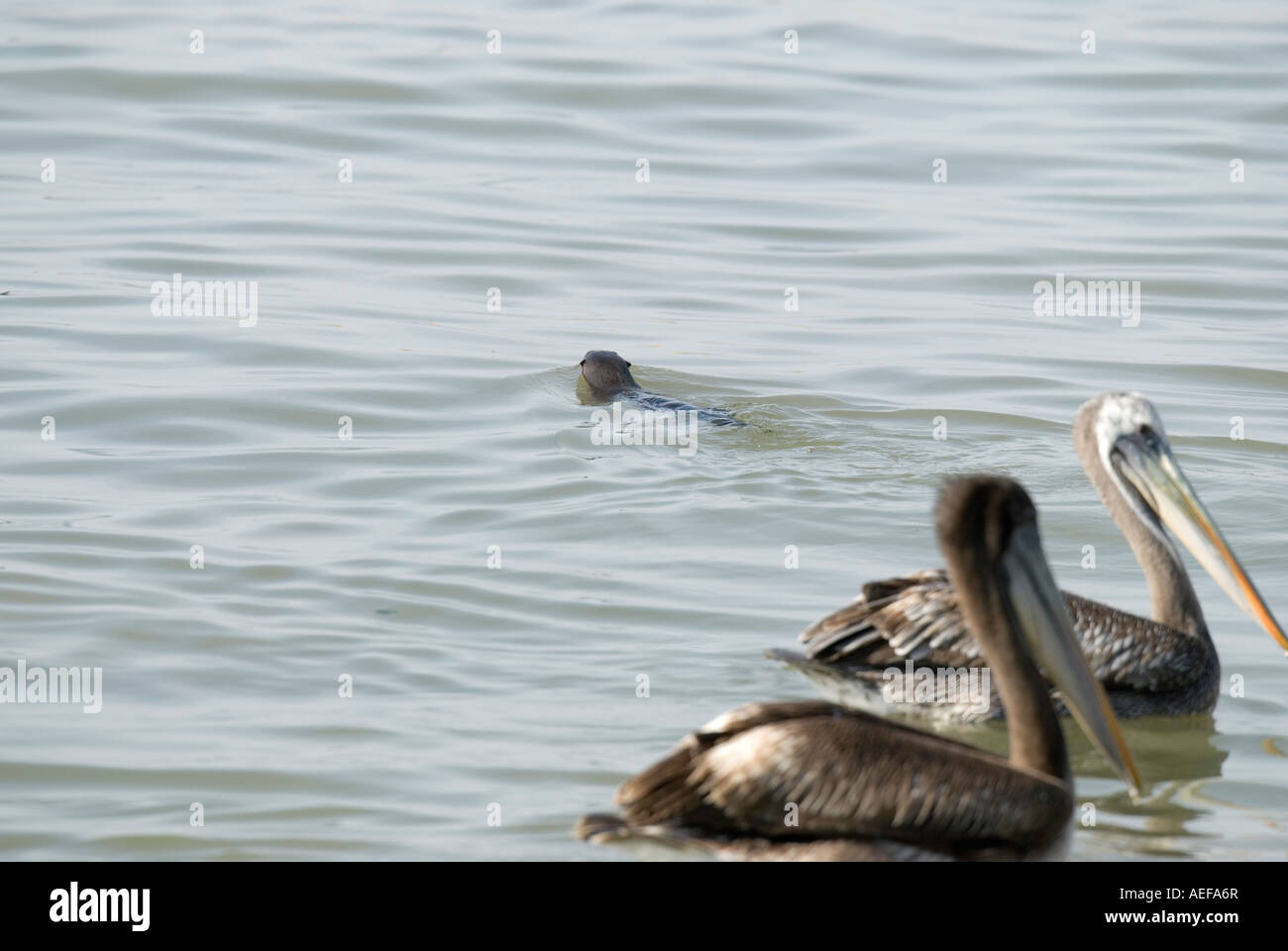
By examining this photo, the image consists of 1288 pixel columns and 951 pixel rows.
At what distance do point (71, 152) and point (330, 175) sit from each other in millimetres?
2345

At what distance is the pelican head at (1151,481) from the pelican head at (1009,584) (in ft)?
5.54

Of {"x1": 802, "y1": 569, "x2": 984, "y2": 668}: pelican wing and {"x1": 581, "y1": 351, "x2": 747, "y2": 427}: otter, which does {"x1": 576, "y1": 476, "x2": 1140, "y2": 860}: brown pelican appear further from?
{"x1": 581, "y1": 351, "x2": 747, "y2": 427}: otter

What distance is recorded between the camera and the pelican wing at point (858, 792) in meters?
4.77

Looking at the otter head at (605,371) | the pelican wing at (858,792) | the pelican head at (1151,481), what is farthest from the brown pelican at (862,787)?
the otter head at (605,371)

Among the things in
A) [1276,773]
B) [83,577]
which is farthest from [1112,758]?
[83,577]

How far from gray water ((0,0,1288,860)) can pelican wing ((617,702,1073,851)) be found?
2.57 ft

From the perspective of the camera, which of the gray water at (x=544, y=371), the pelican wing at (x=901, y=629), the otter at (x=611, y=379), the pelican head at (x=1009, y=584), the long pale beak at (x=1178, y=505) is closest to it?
the pelican head at (x=1009, y=584)

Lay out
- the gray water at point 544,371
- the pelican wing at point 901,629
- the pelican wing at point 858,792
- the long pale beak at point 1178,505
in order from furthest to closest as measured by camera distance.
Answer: the long pale beak at point 1178,505 < the pelican wing at point 901,629 < the gray water at point 544,371 < the pelican wing at point 858,792

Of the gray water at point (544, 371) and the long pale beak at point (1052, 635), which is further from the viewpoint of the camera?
the gray water at point (544, 371)

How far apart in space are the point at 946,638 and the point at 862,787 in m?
1.81

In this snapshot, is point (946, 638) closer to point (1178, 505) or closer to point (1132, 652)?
point (1132, 652)

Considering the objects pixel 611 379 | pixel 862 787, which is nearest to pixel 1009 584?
pixel 862 787

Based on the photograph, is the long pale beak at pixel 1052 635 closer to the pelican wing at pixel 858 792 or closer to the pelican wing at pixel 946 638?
the pelican wing at pixel 858 792
